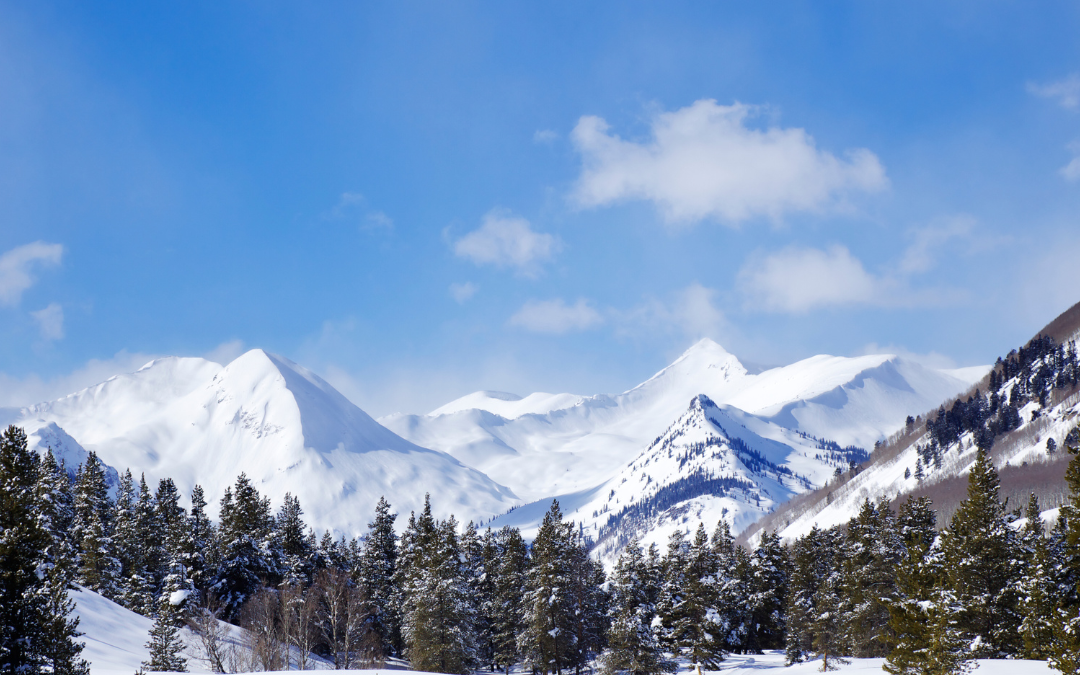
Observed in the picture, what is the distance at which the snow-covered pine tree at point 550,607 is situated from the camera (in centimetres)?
5225

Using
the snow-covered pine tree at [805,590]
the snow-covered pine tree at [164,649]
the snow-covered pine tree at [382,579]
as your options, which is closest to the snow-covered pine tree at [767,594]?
the snow-covered pine tree at [805,590]

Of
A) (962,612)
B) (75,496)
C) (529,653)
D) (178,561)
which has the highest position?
(75,496)

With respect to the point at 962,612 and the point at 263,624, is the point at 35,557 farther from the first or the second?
the point at 962,612

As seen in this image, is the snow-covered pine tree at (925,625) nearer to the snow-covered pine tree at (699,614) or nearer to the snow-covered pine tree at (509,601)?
the snow-covered pine tree at (699,614)

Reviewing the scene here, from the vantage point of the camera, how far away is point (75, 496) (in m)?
77.6

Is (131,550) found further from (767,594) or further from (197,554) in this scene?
(767,594)

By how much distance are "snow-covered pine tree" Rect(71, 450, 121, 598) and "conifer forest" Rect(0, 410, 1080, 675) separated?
0.25m

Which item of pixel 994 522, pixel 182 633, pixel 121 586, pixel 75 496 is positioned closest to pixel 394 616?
pixel 182 633

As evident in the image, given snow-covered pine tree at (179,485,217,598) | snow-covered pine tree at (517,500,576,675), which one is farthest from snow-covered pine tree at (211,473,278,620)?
snow-covered pine tree at (517,500,576,675)

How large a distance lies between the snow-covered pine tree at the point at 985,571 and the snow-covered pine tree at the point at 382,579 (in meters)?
49.5

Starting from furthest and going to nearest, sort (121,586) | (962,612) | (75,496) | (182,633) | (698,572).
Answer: (75,496) → (121,586) → (698,572) → (182,633) → (962,612)

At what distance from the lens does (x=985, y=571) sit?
137 ft

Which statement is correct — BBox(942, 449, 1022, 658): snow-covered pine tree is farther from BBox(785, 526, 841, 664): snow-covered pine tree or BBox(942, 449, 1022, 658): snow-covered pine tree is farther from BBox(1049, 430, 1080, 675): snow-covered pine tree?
BBox(785, 526, 841, 664): snow-covered pine tree

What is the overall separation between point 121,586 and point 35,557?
5405 cm
